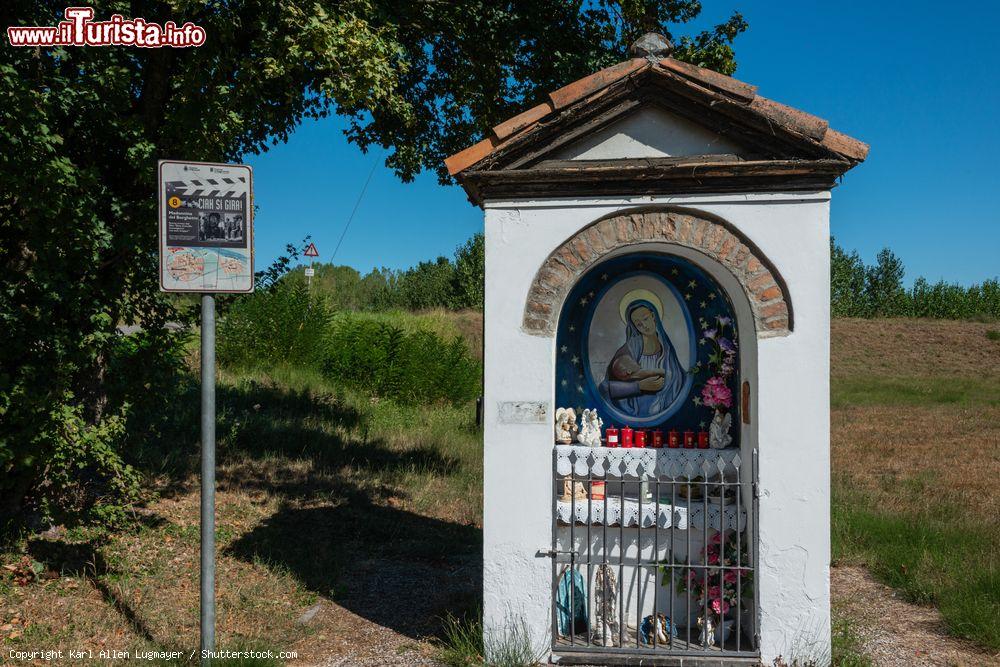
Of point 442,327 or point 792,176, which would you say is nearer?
point 792,176

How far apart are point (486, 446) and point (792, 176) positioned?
2.72m

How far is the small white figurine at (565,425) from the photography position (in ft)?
17.1

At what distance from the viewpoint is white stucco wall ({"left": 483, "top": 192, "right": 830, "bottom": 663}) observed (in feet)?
14.3

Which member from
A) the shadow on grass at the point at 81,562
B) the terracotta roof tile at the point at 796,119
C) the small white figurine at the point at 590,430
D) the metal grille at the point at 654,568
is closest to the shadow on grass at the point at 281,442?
the shadow on grass at the point at 81,562

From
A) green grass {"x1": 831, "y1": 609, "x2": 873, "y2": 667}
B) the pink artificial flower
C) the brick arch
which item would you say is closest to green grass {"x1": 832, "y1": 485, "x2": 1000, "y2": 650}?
green grass {"x1": 831, "y1": 609, "x2": 873, "y2": 667}

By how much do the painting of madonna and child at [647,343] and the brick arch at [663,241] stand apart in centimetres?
77

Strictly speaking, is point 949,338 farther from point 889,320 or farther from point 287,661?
point 287,661

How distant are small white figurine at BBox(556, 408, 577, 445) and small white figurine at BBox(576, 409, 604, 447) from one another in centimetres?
8

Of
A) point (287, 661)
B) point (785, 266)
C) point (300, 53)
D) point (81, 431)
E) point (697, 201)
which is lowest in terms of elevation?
point (287, 661)

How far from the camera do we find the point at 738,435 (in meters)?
5.21

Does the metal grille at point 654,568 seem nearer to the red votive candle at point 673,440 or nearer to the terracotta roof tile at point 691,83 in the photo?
the red votive candle at point 673,440

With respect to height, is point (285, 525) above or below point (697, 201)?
below

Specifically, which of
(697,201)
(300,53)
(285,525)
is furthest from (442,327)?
(697,201)

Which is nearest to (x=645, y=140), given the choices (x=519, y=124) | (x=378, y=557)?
(x=519, y=124)
